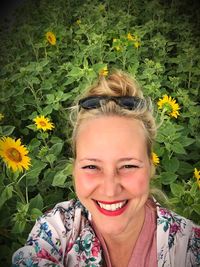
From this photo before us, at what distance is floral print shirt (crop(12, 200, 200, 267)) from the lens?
719 millimetres

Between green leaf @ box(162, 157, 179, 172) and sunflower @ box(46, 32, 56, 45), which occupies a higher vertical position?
sunflower @ box(46, 32, 56, 45)

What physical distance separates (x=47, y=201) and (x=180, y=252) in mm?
389

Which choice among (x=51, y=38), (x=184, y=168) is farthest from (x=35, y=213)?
(x=51, y=38)

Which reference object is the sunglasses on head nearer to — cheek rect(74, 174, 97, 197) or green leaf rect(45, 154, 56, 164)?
cheek rect(74, 174, 97, 197)

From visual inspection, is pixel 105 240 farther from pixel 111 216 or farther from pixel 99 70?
pixel 99 70

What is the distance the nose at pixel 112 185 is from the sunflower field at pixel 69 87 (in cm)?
22

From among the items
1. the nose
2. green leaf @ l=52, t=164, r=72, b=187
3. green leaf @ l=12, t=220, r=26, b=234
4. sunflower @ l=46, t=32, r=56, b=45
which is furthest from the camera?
sunflower @ l=46, t=32, r=56, b=45

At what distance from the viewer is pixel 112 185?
681 mm

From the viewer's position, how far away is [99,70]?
1351mm

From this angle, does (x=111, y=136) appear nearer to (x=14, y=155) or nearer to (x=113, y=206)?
(x=113, y=206)

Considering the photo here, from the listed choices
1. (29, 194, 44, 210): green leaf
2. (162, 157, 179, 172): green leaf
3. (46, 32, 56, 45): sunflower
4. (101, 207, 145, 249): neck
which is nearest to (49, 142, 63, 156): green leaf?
(29, 194, 44, 210): green leaf

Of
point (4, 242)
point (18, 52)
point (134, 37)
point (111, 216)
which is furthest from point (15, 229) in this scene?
point (134, 37)

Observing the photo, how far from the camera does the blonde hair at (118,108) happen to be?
28.1 inches

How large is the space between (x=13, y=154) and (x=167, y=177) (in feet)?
1.24
